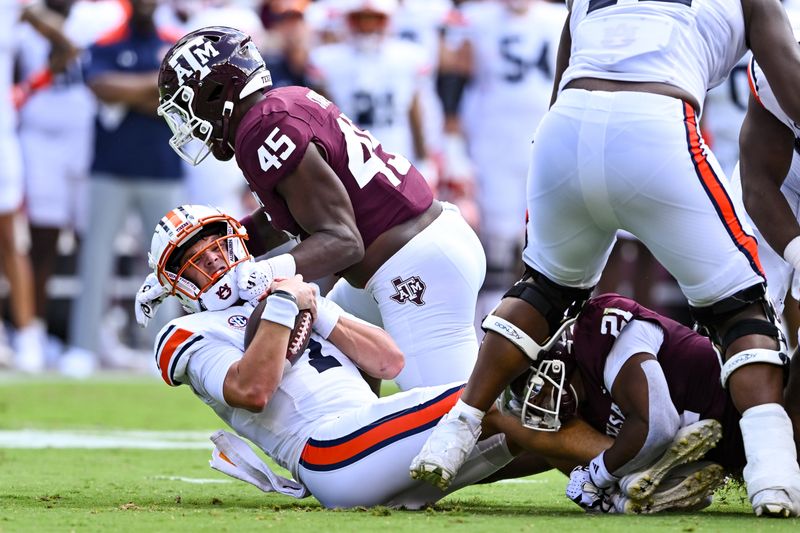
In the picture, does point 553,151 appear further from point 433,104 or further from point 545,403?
point 433,104

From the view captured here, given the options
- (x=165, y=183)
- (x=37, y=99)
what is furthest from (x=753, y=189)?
(x=37, y=99)

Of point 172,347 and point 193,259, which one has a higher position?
point 193,259

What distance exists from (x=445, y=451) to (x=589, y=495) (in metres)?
0.50

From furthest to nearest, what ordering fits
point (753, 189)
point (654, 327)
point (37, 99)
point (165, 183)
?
point (37, 99), point (165, 183), point (753, 189), point (654, 327)

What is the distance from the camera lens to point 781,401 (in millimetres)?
4125

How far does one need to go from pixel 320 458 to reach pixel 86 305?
21.2 ft

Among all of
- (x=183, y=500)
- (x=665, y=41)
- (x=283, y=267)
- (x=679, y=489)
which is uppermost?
(x=665, y=41)

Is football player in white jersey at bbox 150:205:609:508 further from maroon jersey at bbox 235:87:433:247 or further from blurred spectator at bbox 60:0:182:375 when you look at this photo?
blurred spectator at bbox 60:0:182:375

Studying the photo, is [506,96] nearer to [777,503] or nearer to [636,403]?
[636,403]


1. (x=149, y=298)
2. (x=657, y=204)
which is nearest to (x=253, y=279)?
(x=149, y=298)

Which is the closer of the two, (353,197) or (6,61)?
(353,197)

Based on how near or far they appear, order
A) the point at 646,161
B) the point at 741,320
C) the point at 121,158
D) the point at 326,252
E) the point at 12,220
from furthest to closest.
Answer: the point at 12,220, the point at 121,158, the point at 326,252, the point at 741,320, the point at 646,161

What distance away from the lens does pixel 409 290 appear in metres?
5.14

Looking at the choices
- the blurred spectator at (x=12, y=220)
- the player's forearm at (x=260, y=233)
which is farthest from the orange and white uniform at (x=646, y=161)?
the blurred spectator at (x=12, y=220)
